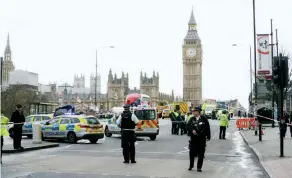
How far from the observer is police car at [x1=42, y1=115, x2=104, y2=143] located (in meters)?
25.0

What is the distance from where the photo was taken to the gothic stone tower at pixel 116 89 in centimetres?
17838

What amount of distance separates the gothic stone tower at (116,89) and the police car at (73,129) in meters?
152

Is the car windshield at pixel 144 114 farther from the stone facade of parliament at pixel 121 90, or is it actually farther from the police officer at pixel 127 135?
the stone facade of parliament at pixel 121 90

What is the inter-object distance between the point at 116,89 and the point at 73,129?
15608 centimetres

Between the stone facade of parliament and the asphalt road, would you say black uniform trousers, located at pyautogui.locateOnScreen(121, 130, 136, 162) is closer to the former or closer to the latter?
the asphalt road

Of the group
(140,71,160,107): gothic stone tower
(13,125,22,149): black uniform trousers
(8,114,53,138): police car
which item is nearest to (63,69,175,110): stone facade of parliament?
(140,71,160,107): gothic stone tower

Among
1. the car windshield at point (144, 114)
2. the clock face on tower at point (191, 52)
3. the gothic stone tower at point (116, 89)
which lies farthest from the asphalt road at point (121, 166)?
the clock face on tower at point (191, 52)

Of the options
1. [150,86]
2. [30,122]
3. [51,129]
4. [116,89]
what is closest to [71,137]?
[51,129]

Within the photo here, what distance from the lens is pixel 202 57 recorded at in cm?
18450

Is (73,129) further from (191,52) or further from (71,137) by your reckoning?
(191,52)

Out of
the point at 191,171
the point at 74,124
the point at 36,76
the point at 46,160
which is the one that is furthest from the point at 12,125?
the point at 36,76

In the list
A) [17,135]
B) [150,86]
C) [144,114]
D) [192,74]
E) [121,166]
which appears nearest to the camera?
[121,166]

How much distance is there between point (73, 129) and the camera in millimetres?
25219

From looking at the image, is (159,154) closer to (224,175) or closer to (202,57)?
(224,175)
